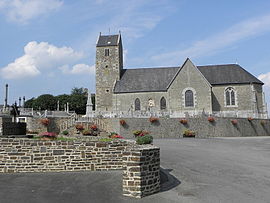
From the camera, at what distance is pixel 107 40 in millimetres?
42219

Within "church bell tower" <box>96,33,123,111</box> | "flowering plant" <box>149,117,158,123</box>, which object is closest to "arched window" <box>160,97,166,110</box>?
"church bell tower" <box>96,33,123,111</box>

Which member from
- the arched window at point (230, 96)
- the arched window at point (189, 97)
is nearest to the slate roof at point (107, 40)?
the arched window at point (189, 97)

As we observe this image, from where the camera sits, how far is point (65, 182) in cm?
776

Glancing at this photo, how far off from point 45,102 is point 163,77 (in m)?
46.8

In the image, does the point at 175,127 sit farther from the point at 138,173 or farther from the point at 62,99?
the point at 62,99

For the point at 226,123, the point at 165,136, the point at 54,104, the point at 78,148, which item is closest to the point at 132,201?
the point at 78,148

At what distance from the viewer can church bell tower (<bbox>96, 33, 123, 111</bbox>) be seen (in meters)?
39.0

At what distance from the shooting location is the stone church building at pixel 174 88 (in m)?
33.0

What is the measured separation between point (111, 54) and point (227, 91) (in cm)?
1832

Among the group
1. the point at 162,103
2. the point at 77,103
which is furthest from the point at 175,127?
the point at 77,103

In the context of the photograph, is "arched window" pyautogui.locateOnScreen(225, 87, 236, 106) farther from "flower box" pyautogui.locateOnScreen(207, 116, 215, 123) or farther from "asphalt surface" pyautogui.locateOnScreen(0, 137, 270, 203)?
"asphalt surface" pyautogui.locateOnScreen(0, 137, 270, 203)

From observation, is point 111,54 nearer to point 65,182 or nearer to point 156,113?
point 156,113

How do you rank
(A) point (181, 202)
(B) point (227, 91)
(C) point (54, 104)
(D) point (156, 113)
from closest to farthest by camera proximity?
(A) point (181, 202)
(D) point (156, 113)
(B) point (227, 91)
(C) point (54, 104)

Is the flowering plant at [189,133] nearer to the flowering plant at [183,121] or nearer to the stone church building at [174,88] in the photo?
the flowering plant at [183,121]
